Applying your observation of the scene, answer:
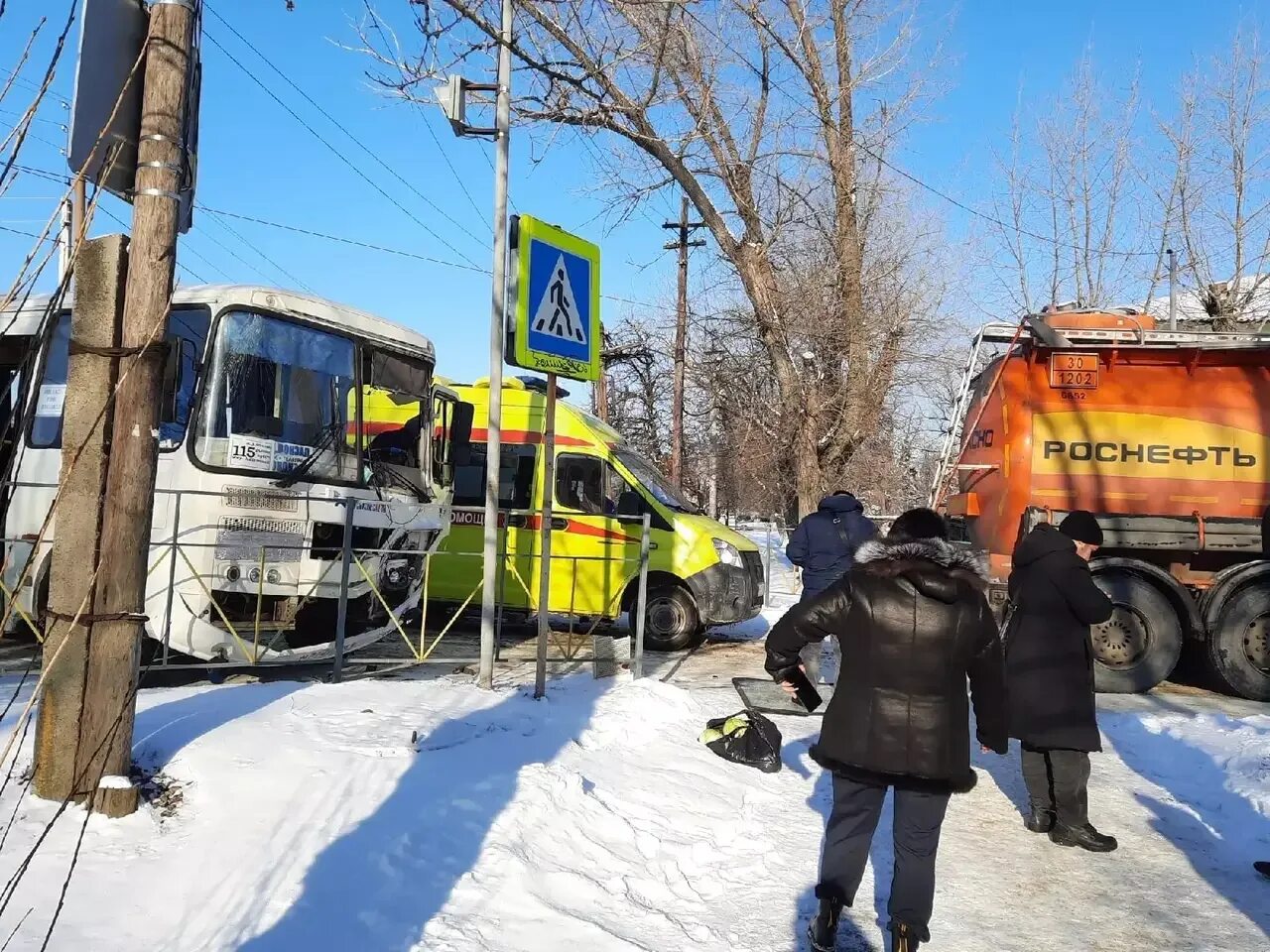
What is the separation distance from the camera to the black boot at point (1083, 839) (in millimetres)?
4859

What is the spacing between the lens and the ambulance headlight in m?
10.6

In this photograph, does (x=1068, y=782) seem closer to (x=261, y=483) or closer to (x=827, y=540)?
(x=827, y=540)

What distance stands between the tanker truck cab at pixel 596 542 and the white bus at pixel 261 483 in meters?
2.42

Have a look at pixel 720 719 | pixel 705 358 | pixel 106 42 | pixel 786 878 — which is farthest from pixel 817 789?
pixel 705 358

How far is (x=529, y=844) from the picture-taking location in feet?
13.0

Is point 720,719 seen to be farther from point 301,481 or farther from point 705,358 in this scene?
point 705,358

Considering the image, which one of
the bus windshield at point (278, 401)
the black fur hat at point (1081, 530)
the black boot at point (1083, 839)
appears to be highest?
the bus windshield at point (278, 401)

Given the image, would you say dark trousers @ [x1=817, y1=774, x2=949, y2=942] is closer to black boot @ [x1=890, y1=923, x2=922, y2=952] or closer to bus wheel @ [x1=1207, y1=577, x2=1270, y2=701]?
black boot @ [x1=890, y1=923, x2=922, y2=952]

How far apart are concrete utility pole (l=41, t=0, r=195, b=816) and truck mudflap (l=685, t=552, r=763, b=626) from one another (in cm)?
749

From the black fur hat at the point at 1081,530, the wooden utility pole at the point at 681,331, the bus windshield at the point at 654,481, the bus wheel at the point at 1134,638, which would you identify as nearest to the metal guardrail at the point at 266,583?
the bus windshield at the point at 654,481

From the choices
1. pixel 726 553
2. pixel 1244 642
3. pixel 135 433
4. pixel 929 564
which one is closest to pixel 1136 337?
pixel 1244 642

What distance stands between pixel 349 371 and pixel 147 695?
12.1 feet

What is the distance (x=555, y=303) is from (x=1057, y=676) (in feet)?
12.1

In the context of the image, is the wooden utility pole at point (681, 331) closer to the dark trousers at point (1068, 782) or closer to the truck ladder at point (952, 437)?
the truck ladder at point (952, 437)
